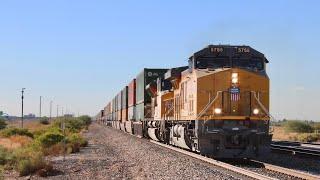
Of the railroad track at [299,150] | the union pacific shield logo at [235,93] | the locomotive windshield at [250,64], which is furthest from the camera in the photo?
the railroad track at [299,150]

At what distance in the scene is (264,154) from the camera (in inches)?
714

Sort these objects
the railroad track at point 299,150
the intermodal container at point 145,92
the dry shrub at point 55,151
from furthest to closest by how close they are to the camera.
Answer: the intermodal container at point 145,92 → the dry shrub at point 55,151 → the railroad track at point 299,150

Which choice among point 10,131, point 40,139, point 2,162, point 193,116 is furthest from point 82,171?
point 10,131

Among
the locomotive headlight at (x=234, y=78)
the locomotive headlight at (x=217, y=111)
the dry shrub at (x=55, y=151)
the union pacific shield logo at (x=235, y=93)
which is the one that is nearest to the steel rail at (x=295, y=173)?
the locomotive headlight at (x=217, y=111)

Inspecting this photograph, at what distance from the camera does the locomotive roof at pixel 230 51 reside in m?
19.5

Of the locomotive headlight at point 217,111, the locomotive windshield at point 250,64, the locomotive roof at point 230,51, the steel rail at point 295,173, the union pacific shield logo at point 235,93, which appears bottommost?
the steel rail at point 295,173

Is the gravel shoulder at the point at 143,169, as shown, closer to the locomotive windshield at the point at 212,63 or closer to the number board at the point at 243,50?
the locomotive windshield at the point at 212,63

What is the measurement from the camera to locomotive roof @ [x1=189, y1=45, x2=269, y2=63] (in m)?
19.5

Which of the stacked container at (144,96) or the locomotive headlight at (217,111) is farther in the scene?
the stacked container at (144,96)

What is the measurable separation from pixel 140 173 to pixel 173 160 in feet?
12.0

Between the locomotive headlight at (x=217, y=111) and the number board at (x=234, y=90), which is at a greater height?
the number board at (x=234, y=90)

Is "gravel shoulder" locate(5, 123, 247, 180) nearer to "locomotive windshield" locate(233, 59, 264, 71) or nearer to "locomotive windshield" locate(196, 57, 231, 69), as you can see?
"locomotive windshield" locate(196, 57, 231, 69)

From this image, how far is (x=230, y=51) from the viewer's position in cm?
1955

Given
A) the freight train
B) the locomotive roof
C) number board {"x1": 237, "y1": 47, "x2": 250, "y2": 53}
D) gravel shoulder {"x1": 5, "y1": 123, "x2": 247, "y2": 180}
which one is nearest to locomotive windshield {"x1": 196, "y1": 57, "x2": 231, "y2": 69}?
the freight train
